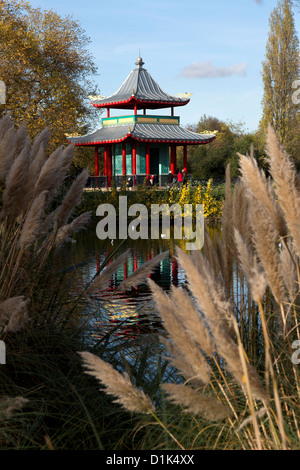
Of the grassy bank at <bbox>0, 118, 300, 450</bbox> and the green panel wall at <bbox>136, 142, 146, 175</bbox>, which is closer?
the grassy bank at <bbox>0, 118, 300, 450</bbox>

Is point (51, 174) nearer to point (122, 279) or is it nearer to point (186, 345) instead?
point (186, 345)

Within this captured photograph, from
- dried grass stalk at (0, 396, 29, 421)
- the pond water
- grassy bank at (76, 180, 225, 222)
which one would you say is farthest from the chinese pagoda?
dried grass stalk at (0, 396, 29, 421)

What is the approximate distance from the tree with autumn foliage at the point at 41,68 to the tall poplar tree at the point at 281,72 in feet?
43.2

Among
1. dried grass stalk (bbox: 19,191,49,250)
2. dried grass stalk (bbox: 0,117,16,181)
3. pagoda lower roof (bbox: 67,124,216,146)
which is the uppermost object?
pagoda lower roof (bbox: 67,124,216,146)

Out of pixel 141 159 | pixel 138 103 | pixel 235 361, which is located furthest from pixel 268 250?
pixel 138 103

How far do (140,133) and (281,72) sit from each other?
1047 centimetres

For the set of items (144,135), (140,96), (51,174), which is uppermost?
(140,96)

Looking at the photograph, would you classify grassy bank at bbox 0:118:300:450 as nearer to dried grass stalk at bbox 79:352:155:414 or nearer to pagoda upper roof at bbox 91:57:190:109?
dried grass stalk at bbox 79:352:155:414

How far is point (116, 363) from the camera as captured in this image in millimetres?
2510

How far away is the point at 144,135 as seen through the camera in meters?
29.4

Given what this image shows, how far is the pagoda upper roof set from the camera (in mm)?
30688

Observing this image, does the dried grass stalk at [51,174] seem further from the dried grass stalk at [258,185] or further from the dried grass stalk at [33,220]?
the dried grass stalk at [258,185]

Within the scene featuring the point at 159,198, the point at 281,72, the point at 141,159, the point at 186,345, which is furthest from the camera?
the point at 281,72

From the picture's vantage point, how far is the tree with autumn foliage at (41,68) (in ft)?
70.6
